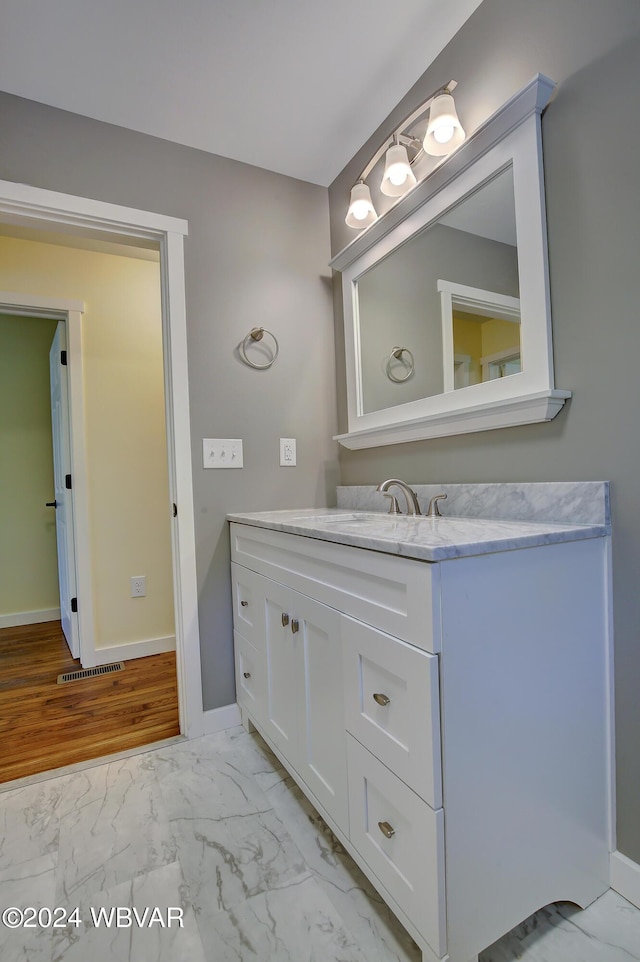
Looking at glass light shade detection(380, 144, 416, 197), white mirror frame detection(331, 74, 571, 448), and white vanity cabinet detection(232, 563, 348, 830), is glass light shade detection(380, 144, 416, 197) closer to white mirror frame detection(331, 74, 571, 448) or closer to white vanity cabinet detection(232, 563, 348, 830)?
white mirror frame detection(331, 74, 571, 448)

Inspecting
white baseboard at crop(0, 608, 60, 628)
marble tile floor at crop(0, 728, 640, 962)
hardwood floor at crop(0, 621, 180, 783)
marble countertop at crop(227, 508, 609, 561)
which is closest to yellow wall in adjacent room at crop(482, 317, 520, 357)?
marble countertop at crop(227, 508, 609, 561)

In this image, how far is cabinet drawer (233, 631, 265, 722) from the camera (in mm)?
1508

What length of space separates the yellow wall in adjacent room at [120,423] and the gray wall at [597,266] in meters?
2.12

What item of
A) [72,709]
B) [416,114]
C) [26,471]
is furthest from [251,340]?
[26,471]

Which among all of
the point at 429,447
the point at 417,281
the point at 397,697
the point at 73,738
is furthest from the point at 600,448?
the point at 73,738

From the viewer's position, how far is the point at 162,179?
5.60 feet

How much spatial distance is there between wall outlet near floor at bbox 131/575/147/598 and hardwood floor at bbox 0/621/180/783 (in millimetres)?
366

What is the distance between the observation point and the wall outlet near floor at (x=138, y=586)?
2.62 meters

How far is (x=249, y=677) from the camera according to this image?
1625mm

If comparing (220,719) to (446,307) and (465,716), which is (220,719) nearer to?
(465,716)

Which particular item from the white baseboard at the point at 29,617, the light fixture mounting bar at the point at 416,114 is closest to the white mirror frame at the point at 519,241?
the light fixture mounting bar at the point at 416,114

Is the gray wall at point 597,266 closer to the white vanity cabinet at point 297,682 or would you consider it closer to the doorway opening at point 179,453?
the white vanity cabinet at point 297,682

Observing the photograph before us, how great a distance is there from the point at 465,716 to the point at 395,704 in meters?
0.13

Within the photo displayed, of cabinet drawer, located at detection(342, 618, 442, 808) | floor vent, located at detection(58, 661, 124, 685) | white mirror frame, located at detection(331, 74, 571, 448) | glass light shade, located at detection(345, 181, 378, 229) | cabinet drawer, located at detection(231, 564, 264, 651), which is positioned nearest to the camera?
cabinet drawer, located at detection(342, 618, 442, 808)
